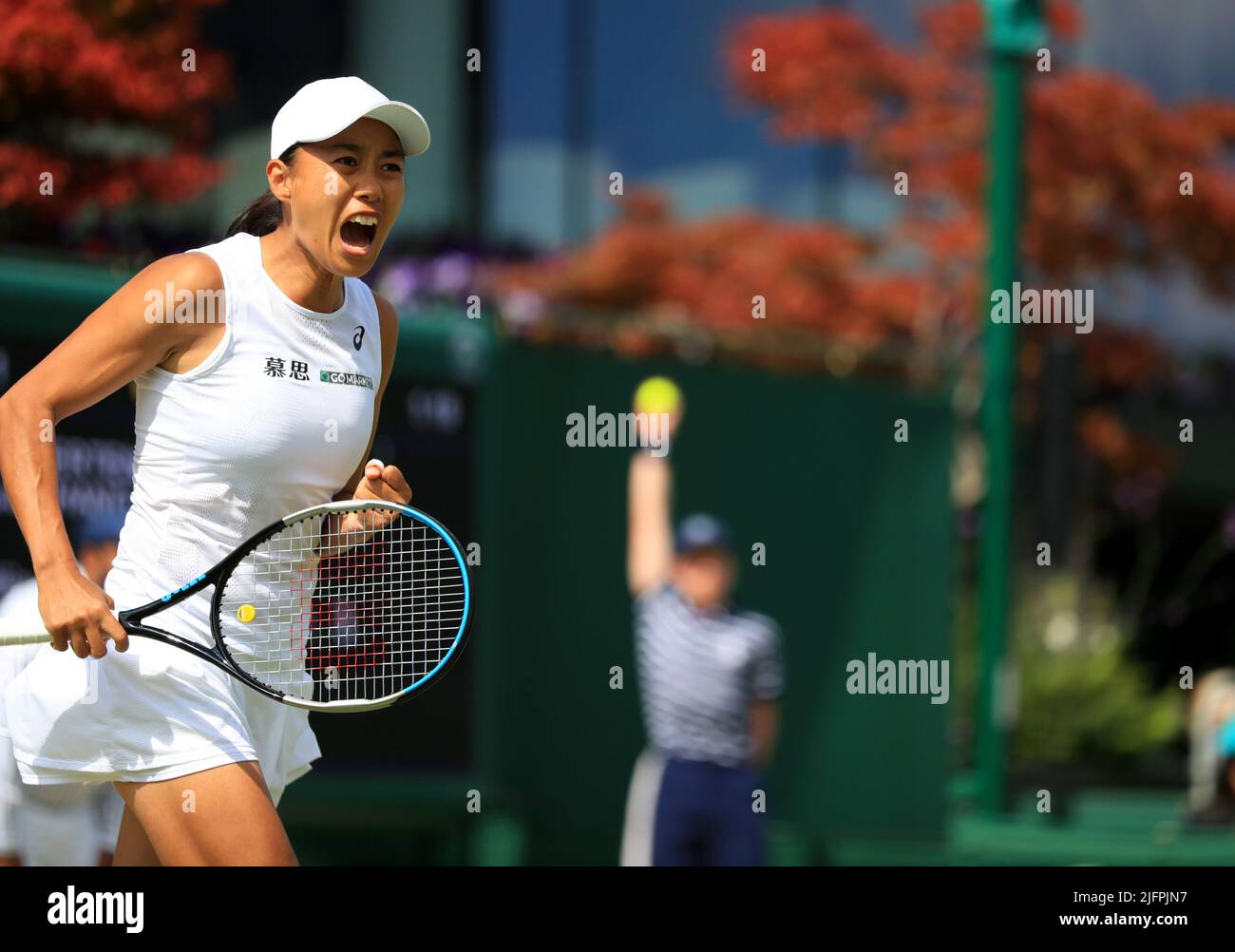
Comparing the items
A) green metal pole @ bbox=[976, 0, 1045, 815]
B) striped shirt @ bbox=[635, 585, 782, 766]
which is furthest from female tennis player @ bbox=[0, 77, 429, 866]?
green metal pole @ bbox=[976, 0, 1045, 815]

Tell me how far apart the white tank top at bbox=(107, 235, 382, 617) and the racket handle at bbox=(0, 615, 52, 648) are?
0.44 ft

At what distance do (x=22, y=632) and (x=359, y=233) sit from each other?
0.85 m

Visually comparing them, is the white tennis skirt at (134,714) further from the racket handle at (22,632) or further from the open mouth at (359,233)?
the open mouth at (359,233)

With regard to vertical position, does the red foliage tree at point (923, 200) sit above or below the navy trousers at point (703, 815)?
above

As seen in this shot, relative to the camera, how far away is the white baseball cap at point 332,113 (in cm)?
304

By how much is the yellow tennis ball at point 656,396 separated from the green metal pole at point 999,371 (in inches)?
57.8

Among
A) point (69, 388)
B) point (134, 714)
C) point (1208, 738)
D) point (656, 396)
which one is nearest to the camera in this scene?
point (69, 388)

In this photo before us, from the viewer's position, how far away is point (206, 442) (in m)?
3.11

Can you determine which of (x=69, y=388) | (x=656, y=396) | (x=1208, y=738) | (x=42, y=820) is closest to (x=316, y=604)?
(x=69, y=388)

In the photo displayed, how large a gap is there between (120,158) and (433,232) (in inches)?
134

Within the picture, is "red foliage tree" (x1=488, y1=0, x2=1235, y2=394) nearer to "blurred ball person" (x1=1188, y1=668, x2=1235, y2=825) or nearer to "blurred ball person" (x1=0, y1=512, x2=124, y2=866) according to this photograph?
"blurred ball person" (x1=1188, y1=668, x2=1235, y2=825)

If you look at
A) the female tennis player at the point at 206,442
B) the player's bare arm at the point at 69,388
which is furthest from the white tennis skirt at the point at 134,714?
the player's bare arm at the point at 69,388

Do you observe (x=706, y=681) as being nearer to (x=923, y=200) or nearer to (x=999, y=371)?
(x=999, y=371)
